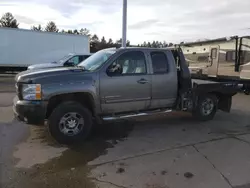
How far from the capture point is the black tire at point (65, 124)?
548cm

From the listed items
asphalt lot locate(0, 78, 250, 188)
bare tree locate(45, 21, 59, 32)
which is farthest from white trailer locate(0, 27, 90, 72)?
bare tree locate(45, 21, 59, 32)

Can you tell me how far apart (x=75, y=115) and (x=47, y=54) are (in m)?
16.8

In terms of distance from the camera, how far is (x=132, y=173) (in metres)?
4.33

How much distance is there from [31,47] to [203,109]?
1646cm

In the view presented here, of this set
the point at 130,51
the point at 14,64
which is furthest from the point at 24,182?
the point at 14,64

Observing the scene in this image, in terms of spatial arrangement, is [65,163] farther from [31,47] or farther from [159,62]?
[31,47]

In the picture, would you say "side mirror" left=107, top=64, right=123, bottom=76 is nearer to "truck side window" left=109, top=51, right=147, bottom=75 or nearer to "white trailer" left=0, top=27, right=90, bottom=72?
"truck side window" left=109, top=51, right=147, bottom=75

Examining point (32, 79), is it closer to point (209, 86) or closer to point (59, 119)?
point (59, 119)

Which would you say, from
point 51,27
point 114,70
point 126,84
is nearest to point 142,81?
point 126,84

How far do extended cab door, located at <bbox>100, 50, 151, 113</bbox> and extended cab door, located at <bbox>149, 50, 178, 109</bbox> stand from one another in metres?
0.20

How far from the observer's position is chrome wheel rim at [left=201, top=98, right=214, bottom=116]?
757 centimetres

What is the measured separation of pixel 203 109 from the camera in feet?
24.9

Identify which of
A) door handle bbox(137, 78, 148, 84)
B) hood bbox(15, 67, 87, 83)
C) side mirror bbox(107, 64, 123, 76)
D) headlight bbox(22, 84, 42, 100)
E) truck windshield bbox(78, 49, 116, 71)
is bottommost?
headlight bbox(22, 84, 42, 100)

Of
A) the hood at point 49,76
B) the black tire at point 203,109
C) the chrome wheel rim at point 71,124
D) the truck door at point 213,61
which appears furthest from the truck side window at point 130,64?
the truck door at point 213,61
